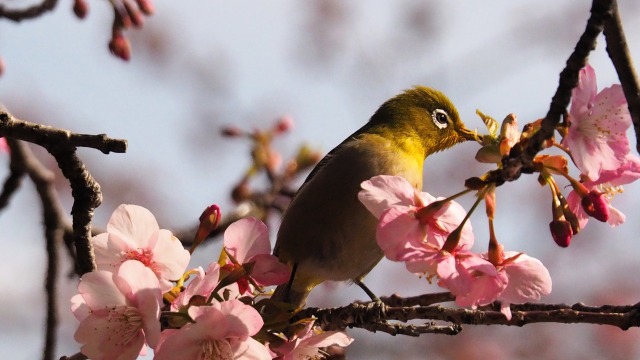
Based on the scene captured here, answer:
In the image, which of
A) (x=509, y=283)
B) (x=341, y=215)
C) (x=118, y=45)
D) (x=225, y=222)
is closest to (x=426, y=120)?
(x=341, y=215)

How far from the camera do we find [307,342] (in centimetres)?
228

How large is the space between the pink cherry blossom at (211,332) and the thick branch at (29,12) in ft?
8.72

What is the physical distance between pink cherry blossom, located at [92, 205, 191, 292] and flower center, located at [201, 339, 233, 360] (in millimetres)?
255

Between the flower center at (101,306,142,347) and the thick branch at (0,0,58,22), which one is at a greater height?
the thick branch at (0,0,58,22)

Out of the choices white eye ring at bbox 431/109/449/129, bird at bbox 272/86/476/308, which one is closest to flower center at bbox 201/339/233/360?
bird at bbox 272/86/476/308

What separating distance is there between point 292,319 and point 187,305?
0.36m

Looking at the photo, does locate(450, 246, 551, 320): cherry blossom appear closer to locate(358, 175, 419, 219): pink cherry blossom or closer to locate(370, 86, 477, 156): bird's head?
locate(358, 175, 419, 219): pink cherry blossom

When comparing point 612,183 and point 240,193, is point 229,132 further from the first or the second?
point 612,183

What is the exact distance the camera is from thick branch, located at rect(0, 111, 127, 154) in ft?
6.93

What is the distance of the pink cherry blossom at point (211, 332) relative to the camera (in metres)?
1.91

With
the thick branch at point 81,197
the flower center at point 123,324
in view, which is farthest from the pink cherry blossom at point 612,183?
the thick branch at point 81,197

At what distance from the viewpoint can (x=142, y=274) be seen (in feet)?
6.48

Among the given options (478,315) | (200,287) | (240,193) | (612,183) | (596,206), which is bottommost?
(200,287)

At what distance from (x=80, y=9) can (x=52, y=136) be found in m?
2.16
